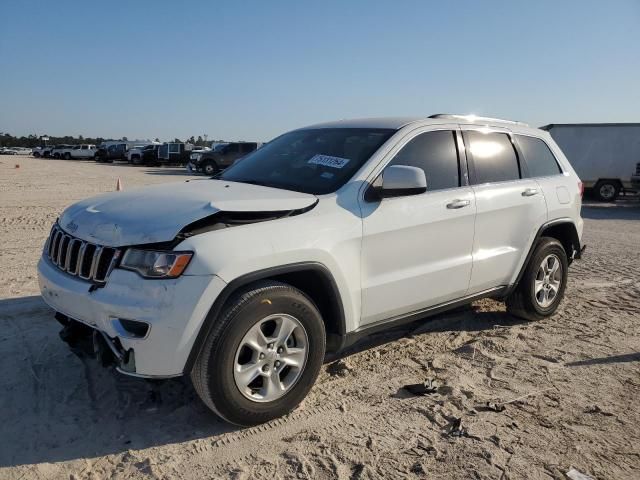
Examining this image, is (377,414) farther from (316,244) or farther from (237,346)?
(316,244)

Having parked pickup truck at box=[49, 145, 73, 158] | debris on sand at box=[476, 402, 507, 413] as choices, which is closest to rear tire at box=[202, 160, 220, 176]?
debris on sand at box=[476, 402, 507, 413]

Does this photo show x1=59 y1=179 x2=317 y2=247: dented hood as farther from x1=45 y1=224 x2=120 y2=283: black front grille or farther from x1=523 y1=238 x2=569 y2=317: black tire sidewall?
x1=523 y1=238 x2=569 y2=317: black tire sidewall

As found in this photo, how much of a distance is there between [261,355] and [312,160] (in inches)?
62.5

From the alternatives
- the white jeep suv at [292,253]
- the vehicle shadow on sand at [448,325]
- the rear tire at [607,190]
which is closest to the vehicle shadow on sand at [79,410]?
the white jeep suv at [292,253]

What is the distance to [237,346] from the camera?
2.99 m

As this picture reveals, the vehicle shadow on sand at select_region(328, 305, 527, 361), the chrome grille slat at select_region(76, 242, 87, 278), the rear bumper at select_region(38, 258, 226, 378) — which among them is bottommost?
the vehicle shadow on sand at select_region(328, 305, 527, 361)

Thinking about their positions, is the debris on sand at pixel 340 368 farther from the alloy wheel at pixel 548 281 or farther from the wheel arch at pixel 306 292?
the alloy wheel at pixel 548 281

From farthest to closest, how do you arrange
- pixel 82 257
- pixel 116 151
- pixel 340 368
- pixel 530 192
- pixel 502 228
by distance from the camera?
pixel 116 151
pixel 530 192
pixel 502 228
pixel 340 368
pixel 82 257

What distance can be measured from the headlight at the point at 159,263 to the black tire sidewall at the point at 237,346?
15.6 inches

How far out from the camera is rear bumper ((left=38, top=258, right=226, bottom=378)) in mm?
2766

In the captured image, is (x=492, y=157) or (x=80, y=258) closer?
(x=80, y=258)

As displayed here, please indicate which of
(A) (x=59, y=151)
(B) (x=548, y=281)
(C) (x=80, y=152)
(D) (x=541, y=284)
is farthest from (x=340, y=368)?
(A) (x=59, y=151)

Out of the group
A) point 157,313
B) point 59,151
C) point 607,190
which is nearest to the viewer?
point 157,313

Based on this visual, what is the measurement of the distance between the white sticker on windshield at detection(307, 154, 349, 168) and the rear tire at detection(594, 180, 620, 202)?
1724 centimetres
